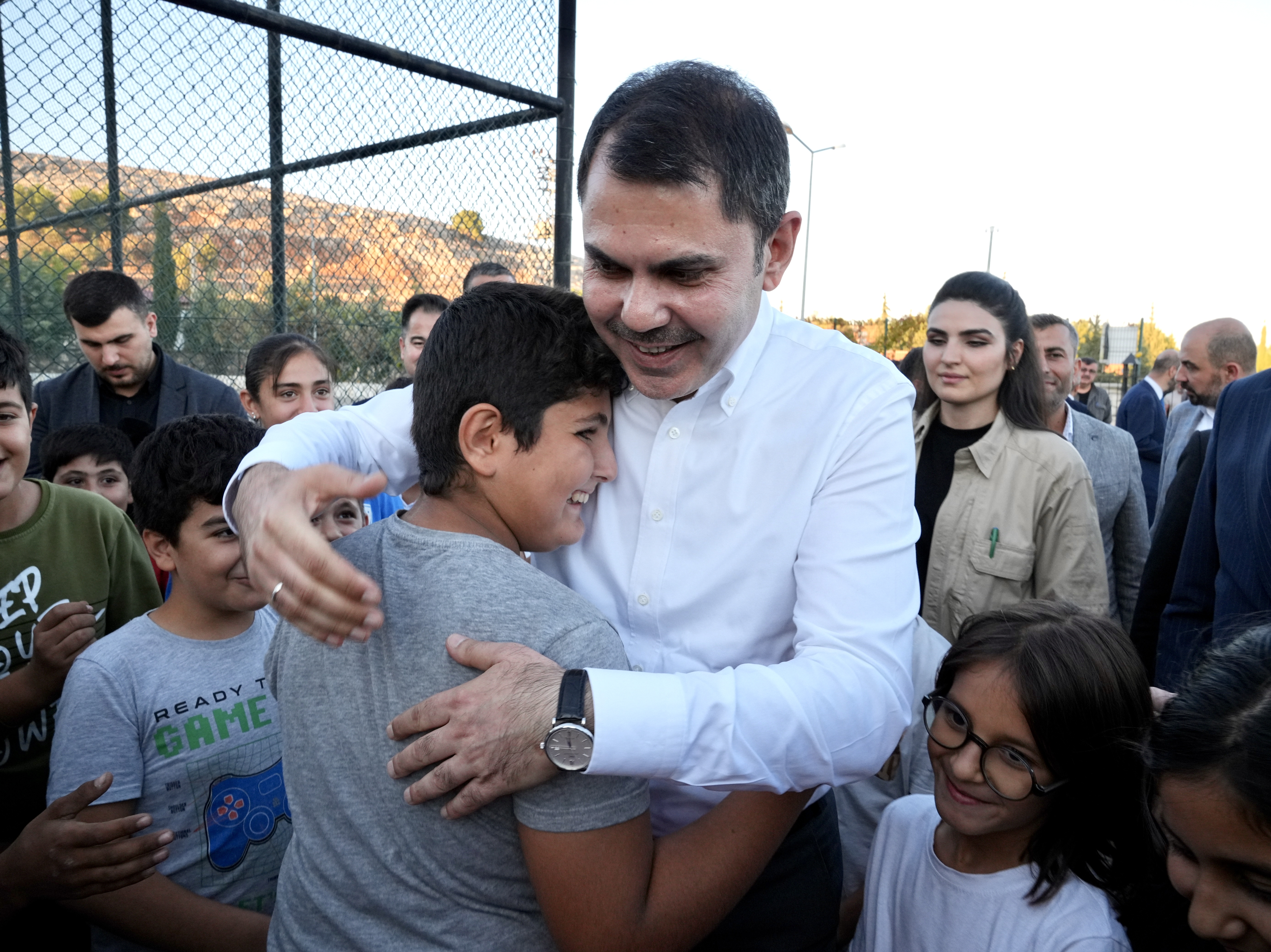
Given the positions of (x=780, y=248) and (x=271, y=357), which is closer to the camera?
(x=780, y=248)

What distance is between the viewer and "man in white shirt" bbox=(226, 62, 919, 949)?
3.76 ft

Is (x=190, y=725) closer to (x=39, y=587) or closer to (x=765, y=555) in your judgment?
(x=39, y=587)

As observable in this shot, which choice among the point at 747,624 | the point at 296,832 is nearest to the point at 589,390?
the point at 747,624

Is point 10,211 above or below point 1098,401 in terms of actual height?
above

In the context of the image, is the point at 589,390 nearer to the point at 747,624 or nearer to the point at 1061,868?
the point at 747,624

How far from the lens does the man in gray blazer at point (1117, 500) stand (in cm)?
354

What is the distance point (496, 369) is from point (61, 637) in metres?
1.40

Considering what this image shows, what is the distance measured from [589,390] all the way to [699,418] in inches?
11.0

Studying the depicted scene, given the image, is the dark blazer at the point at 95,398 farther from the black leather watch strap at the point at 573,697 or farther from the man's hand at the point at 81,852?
the black leather watch strap at the point at 573,697

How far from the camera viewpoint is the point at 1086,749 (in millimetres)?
1622

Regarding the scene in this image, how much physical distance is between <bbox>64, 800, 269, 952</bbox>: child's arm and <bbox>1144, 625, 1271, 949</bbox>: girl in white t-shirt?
171 centimetres

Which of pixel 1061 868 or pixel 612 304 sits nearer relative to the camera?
pixel 612 304

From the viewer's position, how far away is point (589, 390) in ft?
4.67

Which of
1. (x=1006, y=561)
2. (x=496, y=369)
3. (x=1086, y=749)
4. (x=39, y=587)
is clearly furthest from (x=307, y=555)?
(x=1006, y=561)
